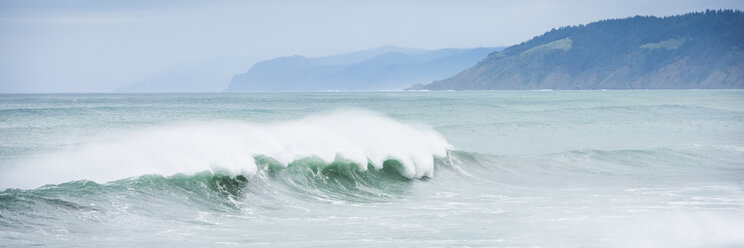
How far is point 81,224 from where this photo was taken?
436 inches

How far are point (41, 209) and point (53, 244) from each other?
1839 millimetres

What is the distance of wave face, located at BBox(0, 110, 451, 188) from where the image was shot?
49.8 feet

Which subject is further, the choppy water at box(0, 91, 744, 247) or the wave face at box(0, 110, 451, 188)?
the wave face at box(0, 110, 451, 188)

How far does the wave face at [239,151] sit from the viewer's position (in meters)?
15.2

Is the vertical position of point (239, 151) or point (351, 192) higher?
point (239, 151)

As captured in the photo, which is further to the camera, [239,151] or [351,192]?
[239,151]

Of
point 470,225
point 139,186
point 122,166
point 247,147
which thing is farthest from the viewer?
point 247,147

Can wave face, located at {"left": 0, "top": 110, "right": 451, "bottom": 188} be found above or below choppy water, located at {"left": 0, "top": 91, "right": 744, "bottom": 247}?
above

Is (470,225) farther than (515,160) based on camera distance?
No

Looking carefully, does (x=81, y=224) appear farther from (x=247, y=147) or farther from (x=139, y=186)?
(x=247, y=147)

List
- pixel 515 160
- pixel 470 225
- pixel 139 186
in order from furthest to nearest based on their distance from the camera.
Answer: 1. pixel 515 160
2. pixel 139 186
3. pixel 470 225

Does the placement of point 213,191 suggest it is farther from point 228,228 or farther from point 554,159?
point 554,159

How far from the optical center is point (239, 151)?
16688 mm

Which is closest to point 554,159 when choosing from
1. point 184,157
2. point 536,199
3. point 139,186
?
point 536,199
